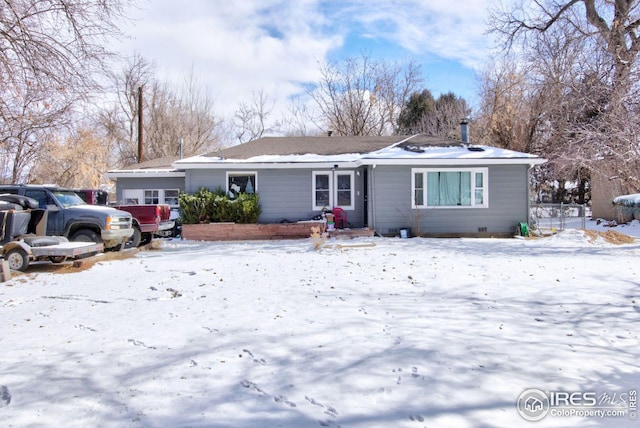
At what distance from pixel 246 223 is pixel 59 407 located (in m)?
11.7

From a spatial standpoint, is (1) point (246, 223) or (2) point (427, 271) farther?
(1) point (246, 223)

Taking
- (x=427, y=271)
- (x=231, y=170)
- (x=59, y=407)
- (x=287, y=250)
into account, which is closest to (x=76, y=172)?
(x=231, y=170)

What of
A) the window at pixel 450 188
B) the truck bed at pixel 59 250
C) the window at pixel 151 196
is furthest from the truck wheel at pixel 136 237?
the window at pixel 450 188

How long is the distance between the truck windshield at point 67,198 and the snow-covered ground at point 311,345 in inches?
113

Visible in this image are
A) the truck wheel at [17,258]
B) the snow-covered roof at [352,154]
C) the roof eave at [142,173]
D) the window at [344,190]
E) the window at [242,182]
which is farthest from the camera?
the roof eave at [142,173]

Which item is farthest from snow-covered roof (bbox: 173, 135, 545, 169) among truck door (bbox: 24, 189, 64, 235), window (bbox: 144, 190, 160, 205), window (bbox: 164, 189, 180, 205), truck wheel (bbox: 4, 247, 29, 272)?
truck wheel (bbox: 4, 247, 29, 272)

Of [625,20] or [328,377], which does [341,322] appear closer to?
[328,377]

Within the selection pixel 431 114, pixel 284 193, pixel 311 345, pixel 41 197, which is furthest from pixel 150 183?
pixel 431 114

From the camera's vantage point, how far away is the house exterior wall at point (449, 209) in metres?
14.4

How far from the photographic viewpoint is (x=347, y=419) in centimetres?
281

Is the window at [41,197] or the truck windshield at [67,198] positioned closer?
the window at [41,197]

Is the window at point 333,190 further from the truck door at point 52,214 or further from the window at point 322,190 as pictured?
the truck door at point 52,214

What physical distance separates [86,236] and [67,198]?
1.20 m

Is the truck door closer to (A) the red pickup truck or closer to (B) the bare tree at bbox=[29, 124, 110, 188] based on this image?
(A) the red pickup truck
